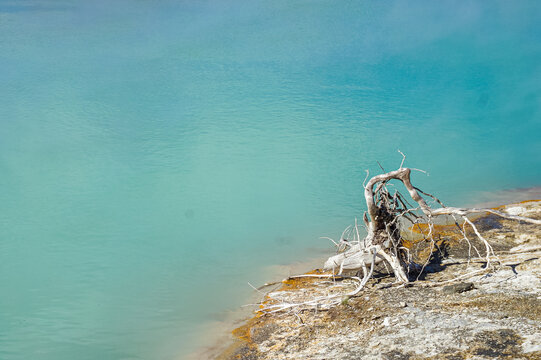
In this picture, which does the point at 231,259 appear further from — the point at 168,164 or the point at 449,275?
the point at 168,164

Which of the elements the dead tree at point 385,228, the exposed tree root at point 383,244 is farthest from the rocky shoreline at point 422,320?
the dead tree at point 385,228

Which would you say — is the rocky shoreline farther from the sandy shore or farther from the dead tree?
the dead tree

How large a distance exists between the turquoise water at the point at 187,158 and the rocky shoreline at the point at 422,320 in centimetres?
99

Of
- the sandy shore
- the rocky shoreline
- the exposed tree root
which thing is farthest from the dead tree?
the sandy shore

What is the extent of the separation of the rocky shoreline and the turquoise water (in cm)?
99

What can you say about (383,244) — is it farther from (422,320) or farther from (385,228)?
(422,320)

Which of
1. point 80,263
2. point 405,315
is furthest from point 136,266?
point 405,315

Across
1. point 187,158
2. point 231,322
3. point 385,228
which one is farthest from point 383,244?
point 187,158

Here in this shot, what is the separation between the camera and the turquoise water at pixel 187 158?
18.7 ft

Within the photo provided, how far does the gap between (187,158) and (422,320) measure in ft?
24.1

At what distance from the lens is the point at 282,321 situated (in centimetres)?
462

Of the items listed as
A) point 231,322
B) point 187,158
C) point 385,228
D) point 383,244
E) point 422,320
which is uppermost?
point 187,158

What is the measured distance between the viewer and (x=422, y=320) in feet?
13.0

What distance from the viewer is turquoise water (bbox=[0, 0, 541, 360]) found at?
5.69 m
